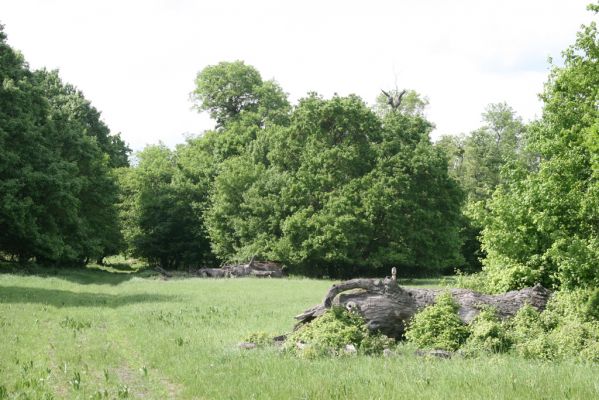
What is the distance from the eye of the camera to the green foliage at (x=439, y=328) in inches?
Result: 558

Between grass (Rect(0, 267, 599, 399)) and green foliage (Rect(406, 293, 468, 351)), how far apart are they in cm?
103

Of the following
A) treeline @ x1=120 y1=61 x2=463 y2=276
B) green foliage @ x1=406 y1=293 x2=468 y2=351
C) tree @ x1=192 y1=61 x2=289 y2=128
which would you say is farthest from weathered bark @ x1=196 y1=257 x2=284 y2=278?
green foliage @ x1=406 y1=293 x2=468 y2=351

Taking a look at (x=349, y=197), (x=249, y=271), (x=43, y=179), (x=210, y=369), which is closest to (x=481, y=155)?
(x=349, y=197)

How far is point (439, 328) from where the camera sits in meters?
14.6

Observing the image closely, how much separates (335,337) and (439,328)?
296 centimetres

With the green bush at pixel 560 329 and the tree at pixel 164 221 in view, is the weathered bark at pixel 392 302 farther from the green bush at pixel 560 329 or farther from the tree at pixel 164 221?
the tree at pixel 164 221

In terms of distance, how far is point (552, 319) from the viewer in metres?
15.4

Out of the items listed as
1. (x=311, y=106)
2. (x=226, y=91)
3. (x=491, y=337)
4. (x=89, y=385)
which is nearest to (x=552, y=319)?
(x=491, y=337)

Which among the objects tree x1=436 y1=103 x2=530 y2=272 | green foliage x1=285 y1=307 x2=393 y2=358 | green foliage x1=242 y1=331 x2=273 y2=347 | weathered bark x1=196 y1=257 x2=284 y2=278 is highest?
tree x1=436 y1=103 x2=530 y2=272

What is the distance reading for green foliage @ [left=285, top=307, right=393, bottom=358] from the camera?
513 inches

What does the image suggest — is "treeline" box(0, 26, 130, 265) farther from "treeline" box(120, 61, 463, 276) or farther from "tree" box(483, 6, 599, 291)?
"tree" box(483, 6, 599, 291)

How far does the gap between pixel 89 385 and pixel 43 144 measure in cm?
4137

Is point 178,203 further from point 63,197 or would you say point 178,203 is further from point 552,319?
point 552,319

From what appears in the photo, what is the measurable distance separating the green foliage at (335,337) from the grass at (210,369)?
2.01 feet
